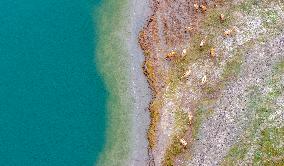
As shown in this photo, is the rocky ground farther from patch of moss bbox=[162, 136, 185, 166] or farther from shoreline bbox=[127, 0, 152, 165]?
shoreline bbox=[127, 0, 152, 165]

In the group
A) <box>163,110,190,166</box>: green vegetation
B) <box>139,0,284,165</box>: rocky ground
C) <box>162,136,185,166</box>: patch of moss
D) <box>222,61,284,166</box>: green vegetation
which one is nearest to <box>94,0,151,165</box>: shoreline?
<box>139,0,284,165</box>: rocky ground

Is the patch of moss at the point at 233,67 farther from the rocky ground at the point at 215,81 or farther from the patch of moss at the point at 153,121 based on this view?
the patch of moss at the point at 153,121

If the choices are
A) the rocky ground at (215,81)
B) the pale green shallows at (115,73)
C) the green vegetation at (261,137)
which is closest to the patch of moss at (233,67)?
the rocky ground at (215,81)

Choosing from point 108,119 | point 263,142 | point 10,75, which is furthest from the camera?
point 10,75

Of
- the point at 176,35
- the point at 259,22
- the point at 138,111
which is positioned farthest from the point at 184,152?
the point at 259,22

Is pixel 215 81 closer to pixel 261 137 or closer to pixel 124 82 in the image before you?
pixel 261 137

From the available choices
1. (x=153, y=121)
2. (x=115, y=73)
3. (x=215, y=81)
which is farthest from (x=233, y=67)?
(x=115, y=73)

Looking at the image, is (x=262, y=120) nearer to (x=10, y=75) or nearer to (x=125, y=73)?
(x=125, y=73)
